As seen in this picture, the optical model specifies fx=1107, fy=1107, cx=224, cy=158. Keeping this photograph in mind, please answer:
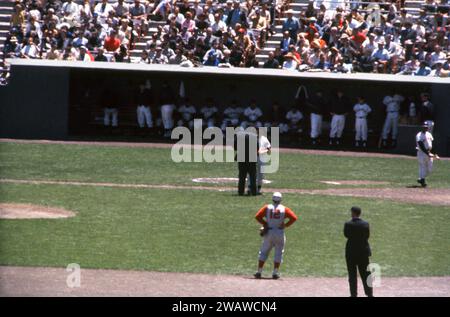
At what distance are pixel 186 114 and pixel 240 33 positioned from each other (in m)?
3.28

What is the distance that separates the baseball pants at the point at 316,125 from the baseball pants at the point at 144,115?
17.8ft

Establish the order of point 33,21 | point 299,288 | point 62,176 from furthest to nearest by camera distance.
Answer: point 33,21
point 62,176
point 299,288

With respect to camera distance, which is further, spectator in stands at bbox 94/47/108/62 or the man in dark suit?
spectator in stands at bbox 94/47/108/62

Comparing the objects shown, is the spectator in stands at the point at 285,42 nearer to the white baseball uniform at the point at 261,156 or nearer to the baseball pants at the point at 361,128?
the baseball pants at the point at 361,128

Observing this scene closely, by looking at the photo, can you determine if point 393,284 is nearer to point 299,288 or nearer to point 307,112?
point 299,288

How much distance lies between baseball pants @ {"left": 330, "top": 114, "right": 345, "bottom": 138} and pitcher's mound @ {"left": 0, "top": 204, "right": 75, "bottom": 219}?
43.9 feet

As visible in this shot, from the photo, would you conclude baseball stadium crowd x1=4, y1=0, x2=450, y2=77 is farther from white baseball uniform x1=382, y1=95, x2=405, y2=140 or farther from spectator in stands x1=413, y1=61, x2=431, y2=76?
white baseball uniform x1=382, y1=95, x2=405, y2=140

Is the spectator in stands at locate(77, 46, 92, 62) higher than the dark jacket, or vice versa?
the spectator in stands at locate(77, 46, 92, 62)

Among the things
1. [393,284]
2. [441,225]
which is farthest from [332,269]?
[441,225]

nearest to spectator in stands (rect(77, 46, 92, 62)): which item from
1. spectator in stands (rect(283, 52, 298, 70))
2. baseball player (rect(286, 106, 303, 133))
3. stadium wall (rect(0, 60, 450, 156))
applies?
stadium wall (rect(0, 60, 450, 156))

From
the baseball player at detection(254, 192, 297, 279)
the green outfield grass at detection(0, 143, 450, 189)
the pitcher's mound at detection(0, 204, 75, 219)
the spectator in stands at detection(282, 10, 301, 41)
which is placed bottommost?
the green outfield grass at detection(0, 143, 450, 189)

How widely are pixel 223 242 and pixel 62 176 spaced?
29.3ft

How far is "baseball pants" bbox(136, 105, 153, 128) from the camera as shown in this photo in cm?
3675

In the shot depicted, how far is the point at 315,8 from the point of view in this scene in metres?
36.4
